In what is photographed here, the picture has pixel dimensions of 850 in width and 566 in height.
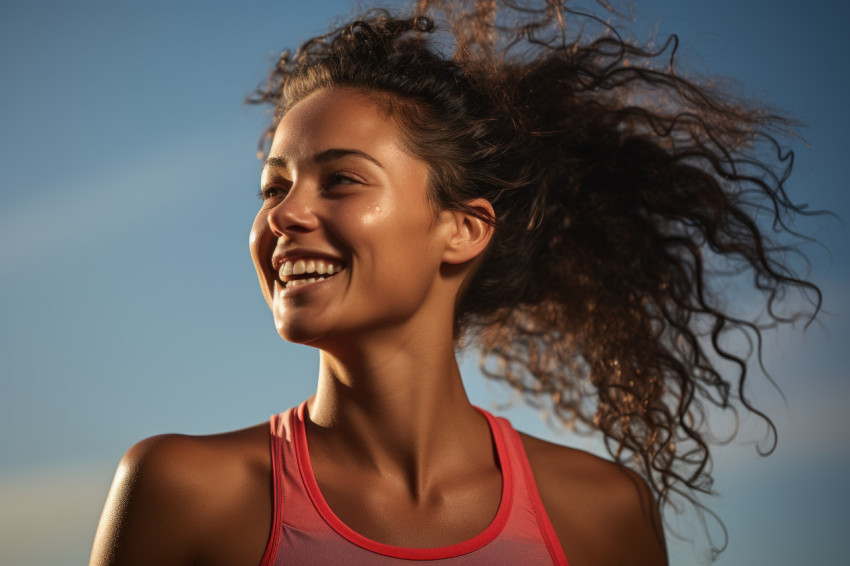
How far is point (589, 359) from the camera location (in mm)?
2955

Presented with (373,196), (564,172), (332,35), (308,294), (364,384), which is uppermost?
(332,35)

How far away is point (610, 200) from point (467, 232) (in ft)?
2.33

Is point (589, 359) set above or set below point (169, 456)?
above

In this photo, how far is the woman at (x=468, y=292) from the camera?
2014 millimetres

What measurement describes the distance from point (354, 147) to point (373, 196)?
5.4 inches

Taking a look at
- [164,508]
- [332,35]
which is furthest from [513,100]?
[164,508]

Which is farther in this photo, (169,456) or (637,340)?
(637,340)

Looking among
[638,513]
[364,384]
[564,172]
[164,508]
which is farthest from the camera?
[564,172]

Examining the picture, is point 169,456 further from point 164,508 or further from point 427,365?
point 427,365

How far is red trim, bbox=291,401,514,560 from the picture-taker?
198cm

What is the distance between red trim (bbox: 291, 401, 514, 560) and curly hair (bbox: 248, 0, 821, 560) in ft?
1.92

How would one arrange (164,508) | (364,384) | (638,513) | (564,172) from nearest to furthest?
(164,508) < (364,384) < (638,513) < (564,172)

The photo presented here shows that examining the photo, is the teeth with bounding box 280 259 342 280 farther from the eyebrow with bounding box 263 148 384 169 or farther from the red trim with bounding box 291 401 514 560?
the red trim with bounding box 291 401 514 560

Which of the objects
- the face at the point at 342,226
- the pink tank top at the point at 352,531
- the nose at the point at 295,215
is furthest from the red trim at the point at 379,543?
the nose at the point at 295,215
